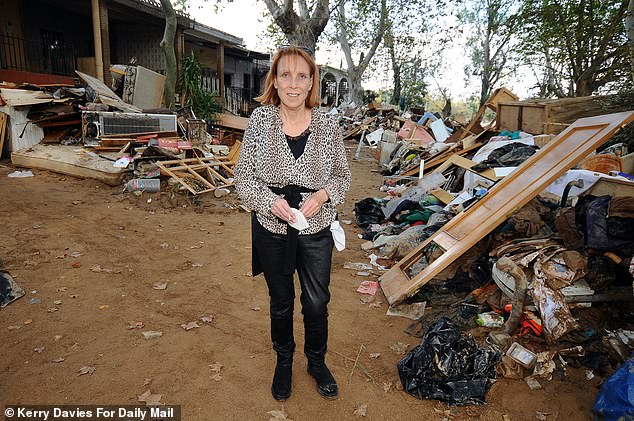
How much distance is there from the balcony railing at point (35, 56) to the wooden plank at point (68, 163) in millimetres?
4917

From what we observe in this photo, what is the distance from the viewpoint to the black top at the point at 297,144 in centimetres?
205

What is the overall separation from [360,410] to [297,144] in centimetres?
171

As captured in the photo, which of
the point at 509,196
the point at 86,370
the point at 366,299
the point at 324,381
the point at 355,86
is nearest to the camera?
the point at 324,381

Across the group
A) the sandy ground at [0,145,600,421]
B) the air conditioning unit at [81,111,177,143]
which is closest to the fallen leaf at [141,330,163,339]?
the sandy ground at [0,145,600,421]

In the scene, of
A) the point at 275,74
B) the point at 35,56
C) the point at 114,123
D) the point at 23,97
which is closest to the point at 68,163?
the point at 114,123

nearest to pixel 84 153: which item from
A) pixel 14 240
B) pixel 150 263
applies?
pixel 14 240

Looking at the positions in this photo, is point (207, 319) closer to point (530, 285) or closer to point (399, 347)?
point (399, 347)

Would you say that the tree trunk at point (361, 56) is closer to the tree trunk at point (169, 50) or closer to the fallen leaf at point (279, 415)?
the tree trunk at point (169, 50)

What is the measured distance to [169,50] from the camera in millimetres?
11133

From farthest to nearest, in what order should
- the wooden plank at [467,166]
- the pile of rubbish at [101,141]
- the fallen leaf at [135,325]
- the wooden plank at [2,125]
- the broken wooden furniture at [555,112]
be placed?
the wooden plank at [2,125], the pile of rubbish at [101,141], the broken wooden furniture at [555,112], the wooden plank at [467,166], the fallen leaf at [135,325]

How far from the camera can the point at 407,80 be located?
106 feet

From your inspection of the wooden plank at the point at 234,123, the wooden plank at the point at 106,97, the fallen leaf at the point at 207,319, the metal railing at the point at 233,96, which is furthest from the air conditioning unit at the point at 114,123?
the metal railing at the point at 233,96

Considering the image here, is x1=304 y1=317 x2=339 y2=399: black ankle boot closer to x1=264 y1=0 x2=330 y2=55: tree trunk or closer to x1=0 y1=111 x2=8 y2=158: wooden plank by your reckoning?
x1=0 y1=111 x2=8 y2=158: wooden plank

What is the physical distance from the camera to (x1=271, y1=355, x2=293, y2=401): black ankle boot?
2.37 meters
